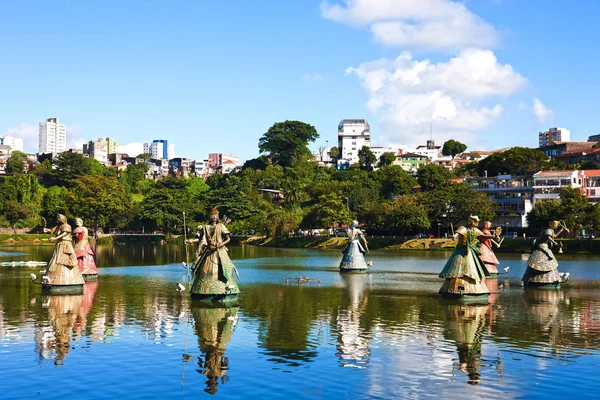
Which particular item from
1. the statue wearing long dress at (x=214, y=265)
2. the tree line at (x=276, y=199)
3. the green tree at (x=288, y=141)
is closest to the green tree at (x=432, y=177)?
the tree line at (x=276, y=199)

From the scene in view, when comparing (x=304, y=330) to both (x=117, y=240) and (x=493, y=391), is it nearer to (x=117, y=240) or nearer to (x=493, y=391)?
(x=493, y=391)

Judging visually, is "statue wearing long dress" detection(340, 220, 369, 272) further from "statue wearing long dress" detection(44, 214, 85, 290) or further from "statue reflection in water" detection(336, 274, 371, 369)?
"statue wearing long dress" detection(44, 214, 85, 290)

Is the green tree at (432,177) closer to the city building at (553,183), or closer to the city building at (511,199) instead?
the city building at (511,199)

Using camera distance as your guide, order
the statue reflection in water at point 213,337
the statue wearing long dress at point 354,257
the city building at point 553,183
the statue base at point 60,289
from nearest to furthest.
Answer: the statue reflection in water at point 213,337
the statue base at point 60,289
the statue wearing long dress at point 354,257
the city building at point 553,183

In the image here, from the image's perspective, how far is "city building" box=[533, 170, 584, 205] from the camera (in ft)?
391

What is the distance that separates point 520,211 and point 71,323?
10912cm

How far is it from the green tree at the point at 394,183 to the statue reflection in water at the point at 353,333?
10911 centimetres

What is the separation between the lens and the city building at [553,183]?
391 feet

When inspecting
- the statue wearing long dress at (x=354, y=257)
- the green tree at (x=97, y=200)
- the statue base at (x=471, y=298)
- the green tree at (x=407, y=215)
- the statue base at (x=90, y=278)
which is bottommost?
the statue base at (x=471, y=298)

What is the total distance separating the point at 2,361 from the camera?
20391 millimetres

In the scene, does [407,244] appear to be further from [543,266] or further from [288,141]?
[288,141]

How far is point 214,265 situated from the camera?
3145 centimetres

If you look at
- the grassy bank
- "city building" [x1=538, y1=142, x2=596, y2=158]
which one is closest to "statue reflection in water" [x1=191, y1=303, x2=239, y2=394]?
the grassy bank

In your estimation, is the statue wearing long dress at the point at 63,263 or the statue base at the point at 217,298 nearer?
Answer: the statue base at the point at 217,298
